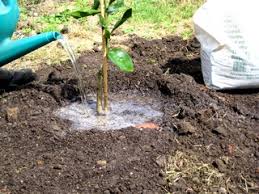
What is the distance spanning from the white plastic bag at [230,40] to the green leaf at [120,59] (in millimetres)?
579

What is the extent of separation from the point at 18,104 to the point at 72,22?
140cm

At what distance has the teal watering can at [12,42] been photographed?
10.1 feet

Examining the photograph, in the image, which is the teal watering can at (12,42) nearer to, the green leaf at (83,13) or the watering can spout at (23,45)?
the watering can spout at (23,45)

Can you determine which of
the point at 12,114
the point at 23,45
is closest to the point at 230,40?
the point at 23,45

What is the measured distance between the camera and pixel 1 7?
122 inches

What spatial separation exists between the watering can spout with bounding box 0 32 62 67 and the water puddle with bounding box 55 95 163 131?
1.22 feet

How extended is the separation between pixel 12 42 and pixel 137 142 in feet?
3.09

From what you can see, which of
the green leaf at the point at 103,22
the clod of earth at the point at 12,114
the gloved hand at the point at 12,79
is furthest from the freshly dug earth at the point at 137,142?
the green leaf at the point at 103,22

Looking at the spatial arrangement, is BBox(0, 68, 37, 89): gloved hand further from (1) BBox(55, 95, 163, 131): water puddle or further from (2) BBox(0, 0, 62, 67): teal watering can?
(1) BBox(55, 95, 163, 131): water puddle

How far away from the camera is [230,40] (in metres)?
3.14

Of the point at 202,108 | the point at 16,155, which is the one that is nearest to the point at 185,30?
the point at 202,108

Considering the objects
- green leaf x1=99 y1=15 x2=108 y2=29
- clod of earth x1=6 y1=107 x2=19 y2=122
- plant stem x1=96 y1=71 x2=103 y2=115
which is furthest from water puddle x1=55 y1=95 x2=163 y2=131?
green leaf x1=99 y1=15 x2=108 y2=29

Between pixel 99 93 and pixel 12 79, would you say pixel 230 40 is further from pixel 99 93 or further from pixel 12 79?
pixel 12 79

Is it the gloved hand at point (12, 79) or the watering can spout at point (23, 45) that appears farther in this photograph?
the gloved hand at point (12, 79)
